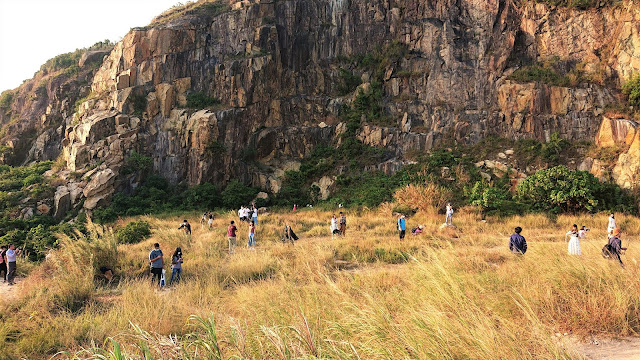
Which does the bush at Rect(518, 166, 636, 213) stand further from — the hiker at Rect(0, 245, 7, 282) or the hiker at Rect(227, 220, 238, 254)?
the hiker at Rect(0, 245, 7, 282)

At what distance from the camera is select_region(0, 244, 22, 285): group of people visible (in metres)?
10.8

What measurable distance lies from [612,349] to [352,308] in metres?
2.55

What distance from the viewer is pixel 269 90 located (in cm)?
3272

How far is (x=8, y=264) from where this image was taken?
10.8 metres

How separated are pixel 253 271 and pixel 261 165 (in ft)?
77.6

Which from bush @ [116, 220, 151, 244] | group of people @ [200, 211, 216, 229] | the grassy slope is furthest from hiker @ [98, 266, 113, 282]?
group of people @ [200, 211, 216, 229]

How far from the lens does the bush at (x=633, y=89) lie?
71.1ft

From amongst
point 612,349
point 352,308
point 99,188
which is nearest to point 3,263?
point 352,308

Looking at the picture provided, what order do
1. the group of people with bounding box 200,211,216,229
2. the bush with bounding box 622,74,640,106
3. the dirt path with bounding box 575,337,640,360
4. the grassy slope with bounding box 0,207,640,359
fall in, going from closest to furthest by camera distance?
the grassy slope with bounding box 0,207,640,359 → the dirt path with bounding box 575,337,640,360 → the group of people with bounding box 200,211,216,229 → the bush with bounding box 622,74,640,106

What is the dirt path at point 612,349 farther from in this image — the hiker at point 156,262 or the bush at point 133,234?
the bush at point 133,234

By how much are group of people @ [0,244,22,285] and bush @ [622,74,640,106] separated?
34.2 m

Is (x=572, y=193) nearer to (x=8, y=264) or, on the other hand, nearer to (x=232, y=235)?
(x=232, y=235)

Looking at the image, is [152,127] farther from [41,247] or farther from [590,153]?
[590,153]

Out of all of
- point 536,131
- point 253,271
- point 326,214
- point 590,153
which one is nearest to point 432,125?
point 536,131
